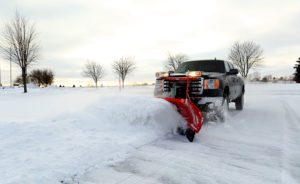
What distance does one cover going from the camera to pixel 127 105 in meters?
4.98

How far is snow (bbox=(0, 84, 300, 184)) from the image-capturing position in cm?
286

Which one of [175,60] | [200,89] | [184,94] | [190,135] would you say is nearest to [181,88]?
[184,94]

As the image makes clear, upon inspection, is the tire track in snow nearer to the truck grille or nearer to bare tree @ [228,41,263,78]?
the truck grille

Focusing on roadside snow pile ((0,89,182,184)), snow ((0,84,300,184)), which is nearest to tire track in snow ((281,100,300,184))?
snow ((0,84,300,184))

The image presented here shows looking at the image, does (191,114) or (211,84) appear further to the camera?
(211,84)

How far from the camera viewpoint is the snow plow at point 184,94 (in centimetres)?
478

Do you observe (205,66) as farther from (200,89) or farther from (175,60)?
(175,60)

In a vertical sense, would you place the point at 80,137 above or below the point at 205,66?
below

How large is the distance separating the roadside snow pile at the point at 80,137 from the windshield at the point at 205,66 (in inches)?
118

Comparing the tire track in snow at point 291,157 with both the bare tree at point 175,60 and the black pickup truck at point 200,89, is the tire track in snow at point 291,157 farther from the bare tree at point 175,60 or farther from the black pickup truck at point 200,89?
the bare tree at point 175,60

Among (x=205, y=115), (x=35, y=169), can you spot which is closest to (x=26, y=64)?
(x=205, y=115)

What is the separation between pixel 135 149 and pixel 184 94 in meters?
2.60

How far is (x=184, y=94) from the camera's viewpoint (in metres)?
6.05

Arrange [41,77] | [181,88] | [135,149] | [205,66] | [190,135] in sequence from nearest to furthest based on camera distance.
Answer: [135,149], [190,135], [181,88], [205,66], [41,77]
